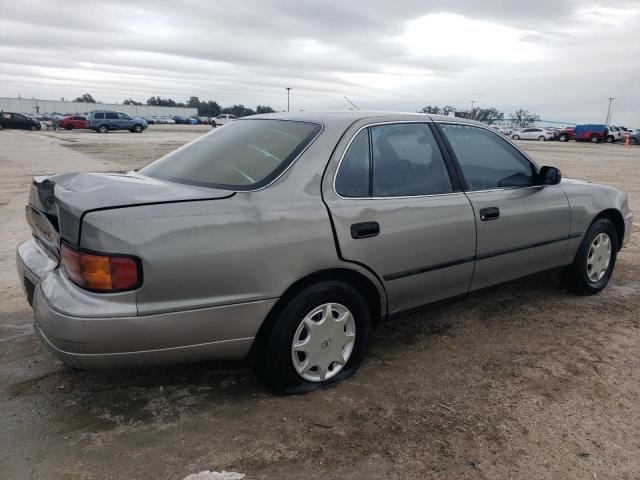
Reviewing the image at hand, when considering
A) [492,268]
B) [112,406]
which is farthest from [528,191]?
[112,406]

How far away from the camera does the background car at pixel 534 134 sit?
49.3m

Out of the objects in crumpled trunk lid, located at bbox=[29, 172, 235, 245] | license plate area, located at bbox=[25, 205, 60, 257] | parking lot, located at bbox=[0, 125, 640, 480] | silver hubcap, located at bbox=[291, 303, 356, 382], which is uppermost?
crumpled trunk lid, located at bbox=[29, 172, 235, 245]

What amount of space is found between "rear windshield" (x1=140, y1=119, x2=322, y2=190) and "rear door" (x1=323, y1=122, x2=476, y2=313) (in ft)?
0.94

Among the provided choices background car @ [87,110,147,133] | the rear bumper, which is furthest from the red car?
the rear bumper

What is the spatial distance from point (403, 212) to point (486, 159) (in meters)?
1.05

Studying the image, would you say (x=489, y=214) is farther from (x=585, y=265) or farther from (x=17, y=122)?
(x=17, y=122)

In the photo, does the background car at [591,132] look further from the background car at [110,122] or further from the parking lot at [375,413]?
the parking lot at [375,413]

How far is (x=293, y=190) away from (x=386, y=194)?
0.63 meters

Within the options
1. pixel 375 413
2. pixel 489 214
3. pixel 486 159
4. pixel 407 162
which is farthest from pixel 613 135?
pixel 375 413

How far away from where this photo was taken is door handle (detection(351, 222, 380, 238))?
2801mm

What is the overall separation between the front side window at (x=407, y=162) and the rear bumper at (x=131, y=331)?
1055mm

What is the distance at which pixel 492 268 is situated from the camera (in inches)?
141

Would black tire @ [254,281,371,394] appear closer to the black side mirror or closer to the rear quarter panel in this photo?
the black side mirror

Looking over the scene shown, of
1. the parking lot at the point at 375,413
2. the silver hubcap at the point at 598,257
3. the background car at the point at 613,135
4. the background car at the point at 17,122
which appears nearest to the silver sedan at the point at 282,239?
the parking lot at the point at 375,413
